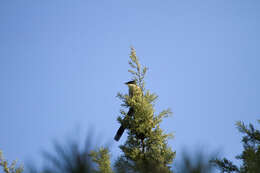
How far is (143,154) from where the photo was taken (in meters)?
8.62

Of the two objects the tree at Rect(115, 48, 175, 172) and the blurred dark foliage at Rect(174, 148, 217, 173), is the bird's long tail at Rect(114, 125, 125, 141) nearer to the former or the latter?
the tree at Rect(115, 48, 175, 172)

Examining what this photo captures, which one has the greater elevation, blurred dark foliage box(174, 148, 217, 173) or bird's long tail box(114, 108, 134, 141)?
bird's long tail box(114, 108, 134, 141)

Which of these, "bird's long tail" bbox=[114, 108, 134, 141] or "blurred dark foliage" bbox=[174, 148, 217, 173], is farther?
"bird's long tail" bbox=[114, 108, 134, 141]

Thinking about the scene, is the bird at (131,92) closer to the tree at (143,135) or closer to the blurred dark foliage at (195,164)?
the tree at (143,135)

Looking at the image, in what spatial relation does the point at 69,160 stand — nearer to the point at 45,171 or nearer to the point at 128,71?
the point at 45,171

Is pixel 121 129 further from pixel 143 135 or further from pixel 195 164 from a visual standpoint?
pixel 195 164

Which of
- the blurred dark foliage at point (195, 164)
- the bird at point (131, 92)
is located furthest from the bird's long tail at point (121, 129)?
the blurred dark foliage at point (195, 164)

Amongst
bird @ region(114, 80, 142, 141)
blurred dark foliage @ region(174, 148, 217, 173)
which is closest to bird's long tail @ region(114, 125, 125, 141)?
bird @ region(114, 80, 142, 141)

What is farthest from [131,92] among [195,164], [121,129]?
[195,164]

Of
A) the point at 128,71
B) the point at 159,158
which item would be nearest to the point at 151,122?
the point at 159,158

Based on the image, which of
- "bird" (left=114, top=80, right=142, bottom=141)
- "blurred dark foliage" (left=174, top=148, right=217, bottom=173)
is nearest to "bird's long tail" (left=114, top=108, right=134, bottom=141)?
"bird" (left=114, top=80, right=142, bottom=141)

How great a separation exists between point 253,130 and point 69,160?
759 centimetres

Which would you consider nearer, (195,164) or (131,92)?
(195,164)

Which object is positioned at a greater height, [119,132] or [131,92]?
[131,92]
